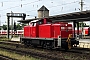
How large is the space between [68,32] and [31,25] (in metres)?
5.55

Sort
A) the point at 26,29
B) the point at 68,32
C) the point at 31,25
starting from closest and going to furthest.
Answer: the point at 68,32
the point at 31,25
the point at 26,29

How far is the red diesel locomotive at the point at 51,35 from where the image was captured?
1989 cm

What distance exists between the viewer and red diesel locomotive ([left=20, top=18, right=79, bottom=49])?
783 inches

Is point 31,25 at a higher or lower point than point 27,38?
higher

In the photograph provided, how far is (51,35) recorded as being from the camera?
70.4ft

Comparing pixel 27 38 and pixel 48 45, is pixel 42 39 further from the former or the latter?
pixel 27 38

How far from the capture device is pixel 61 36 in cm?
2042

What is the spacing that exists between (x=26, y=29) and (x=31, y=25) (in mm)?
1889

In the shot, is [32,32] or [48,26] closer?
[48,26]

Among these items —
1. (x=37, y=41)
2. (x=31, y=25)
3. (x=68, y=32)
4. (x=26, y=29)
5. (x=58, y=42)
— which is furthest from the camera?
(x=26, y=29)

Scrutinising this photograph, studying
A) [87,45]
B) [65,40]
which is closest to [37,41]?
[65,40]

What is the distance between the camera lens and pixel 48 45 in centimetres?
2150

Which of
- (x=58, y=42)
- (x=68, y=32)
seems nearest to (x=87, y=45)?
(x=68, y=32)

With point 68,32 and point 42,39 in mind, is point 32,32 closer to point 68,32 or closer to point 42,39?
point 42,39
